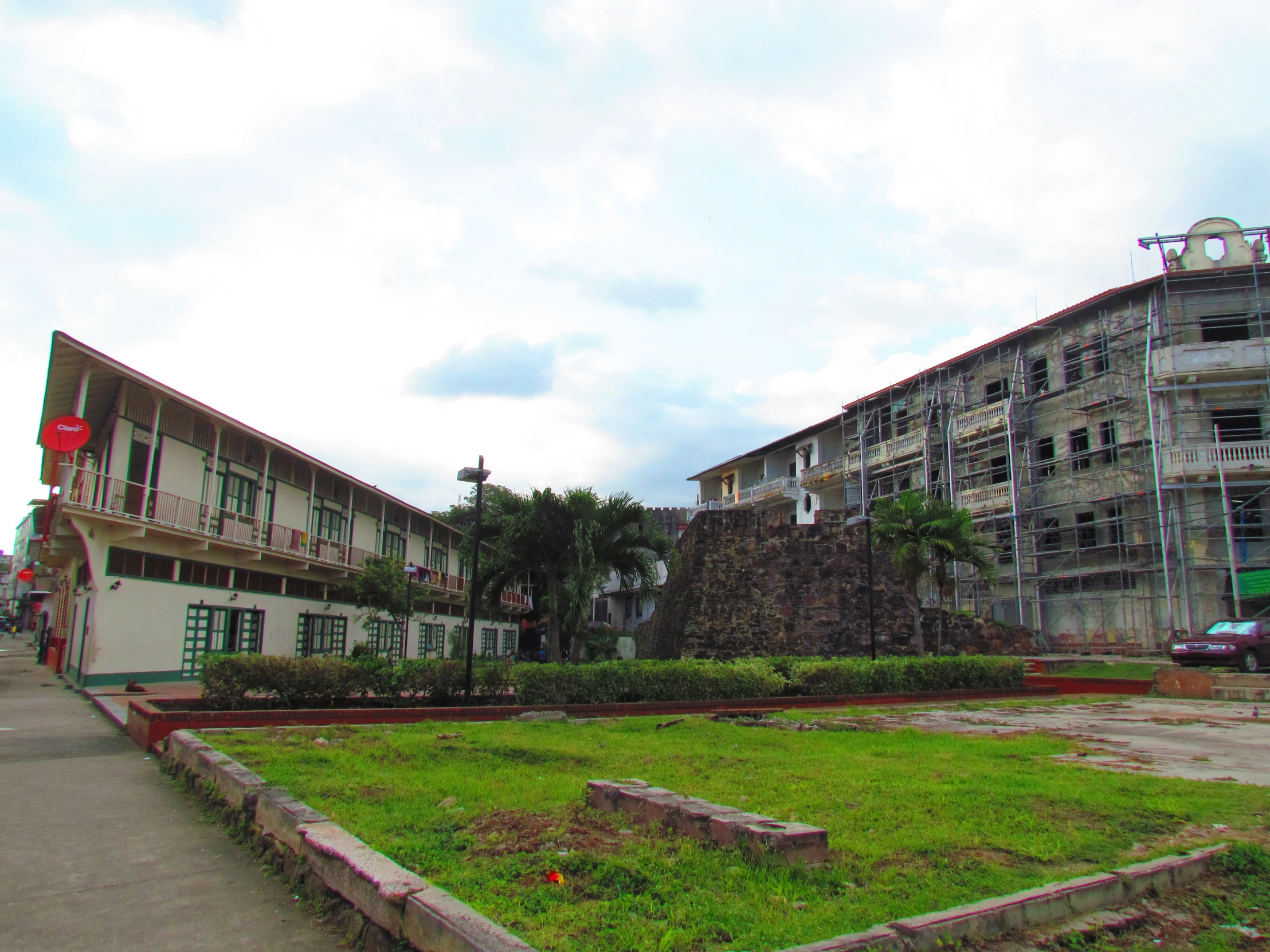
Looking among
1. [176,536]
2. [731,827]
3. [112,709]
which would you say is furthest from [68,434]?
[731,827]

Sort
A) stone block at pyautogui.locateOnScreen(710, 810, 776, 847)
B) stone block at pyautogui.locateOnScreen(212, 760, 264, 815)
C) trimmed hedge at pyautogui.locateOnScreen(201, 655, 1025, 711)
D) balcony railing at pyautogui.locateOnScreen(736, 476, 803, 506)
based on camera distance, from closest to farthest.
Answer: stone block at pyautogui.locateOnScreen(710, 810, 776, 847)
stone block at pyautogui.locateOnScreen(212, 760, 264, 815)
trimmed hedge at pyautogui.locateOnScreen(201, 655, 1025, 711)
balcony railing at pyautogui.locateOnScreen(736, 476, 803, 506)

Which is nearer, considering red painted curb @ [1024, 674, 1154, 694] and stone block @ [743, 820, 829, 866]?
stone block @ [743, 820, 829, 866]

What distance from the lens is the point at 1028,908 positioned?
3.53 metres

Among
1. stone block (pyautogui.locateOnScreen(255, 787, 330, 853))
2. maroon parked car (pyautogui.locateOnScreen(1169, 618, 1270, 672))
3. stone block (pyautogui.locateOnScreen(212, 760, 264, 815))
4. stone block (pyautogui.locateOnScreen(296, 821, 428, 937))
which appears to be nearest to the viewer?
stone block (pyautogui.locateOnScreen(296, 821, 428, 937))

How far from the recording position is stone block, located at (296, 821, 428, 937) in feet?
11.4

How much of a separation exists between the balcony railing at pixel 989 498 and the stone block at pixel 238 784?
27.8 m

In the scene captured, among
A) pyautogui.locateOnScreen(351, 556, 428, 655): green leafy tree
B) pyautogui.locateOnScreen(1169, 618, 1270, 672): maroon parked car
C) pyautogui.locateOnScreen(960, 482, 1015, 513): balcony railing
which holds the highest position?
pyautogui.locateOnScreen(960, 482, 1015, 513): balcony railing

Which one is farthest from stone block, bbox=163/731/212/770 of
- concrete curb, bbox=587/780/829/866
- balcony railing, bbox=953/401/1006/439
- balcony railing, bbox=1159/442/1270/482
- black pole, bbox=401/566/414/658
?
balcony railing, bbox=953/401/1006/439

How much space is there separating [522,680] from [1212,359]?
2346 centimetres

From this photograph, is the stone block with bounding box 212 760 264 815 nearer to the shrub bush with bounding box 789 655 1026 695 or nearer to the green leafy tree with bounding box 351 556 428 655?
the shrub bush with bounding box 789 655 1026 695

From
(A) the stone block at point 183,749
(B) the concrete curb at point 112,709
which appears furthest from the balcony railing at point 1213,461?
(B) the concrete curb at point 112,709

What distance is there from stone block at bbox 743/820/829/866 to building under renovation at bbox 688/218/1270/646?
24.2 metres

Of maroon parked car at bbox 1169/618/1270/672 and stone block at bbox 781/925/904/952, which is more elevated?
maroon parked car at bbox 1169/618/1270/672

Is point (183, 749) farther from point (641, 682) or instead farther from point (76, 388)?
point (76, 388)
